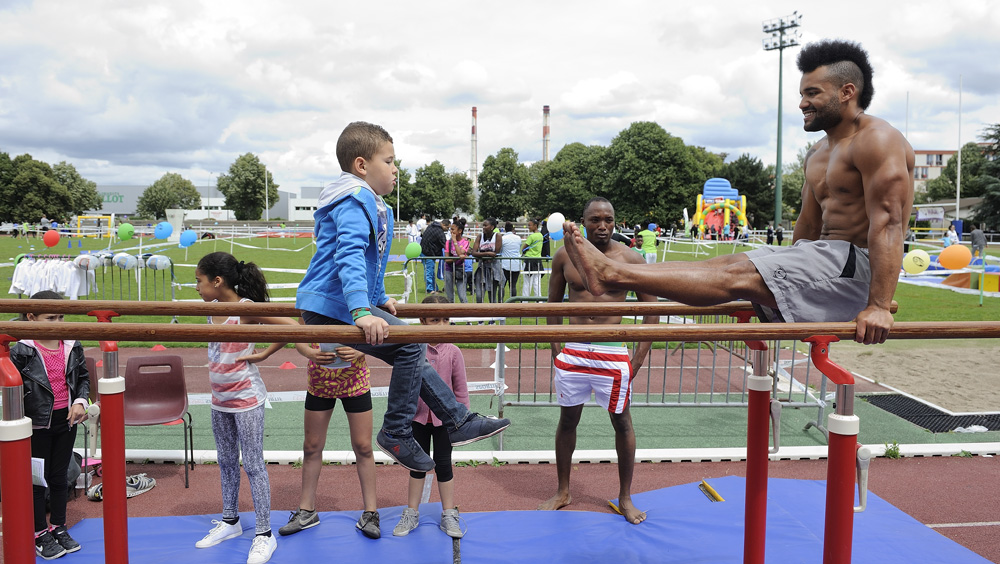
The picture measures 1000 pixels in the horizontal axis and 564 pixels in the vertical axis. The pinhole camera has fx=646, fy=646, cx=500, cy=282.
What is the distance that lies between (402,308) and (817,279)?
2.13m

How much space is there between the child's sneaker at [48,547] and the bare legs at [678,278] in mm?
3334

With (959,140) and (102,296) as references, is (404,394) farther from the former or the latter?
(959,140)

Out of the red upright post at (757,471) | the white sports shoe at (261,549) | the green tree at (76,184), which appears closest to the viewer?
the red upright post at (757,471)

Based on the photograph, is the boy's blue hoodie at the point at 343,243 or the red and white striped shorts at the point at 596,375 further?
the red and white striped shorts at the point at 596,375

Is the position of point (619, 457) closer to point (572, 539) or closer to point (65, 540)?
point (572, 539)

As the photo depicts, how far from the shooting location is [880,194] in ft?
8.89

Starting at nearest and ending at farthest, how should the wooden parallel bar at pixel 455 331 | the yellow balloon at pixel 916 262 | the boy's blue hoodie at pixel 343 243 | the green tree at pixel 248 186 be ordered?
the wooden parallel bar at pixel 455 331, the boy's blue hoodie at pixel 343 243, the yellow balloon at pixel 916 262, the green tree at pixel 248 186

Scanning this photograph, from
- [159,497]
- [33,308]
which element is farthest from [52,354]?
[159,497]

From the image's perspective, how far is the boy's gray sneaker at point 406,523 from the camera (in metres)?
3.92

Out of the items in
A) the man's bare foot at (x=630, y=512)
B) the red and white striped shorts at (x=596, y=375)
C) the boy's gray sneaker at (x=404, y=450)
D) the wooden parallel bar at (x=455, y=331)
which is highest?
the wooden parallel bar at (x=455, y=331)

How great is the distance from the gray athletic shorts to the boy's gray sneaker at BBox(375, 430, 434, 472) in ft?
6.41

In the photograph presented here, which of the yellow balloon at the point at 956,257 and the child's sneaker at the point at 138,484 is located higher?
the yellow balloon at the point at 956,257

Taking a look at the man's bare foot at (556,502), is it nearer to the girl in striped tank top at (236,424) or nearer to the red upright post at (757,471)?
the red upright post at (757,471)

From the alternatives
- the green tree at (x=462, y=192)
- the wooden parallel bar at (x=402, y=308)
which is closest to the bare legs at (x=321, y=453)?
the wooden parallel bar at (x=402, y=308)
